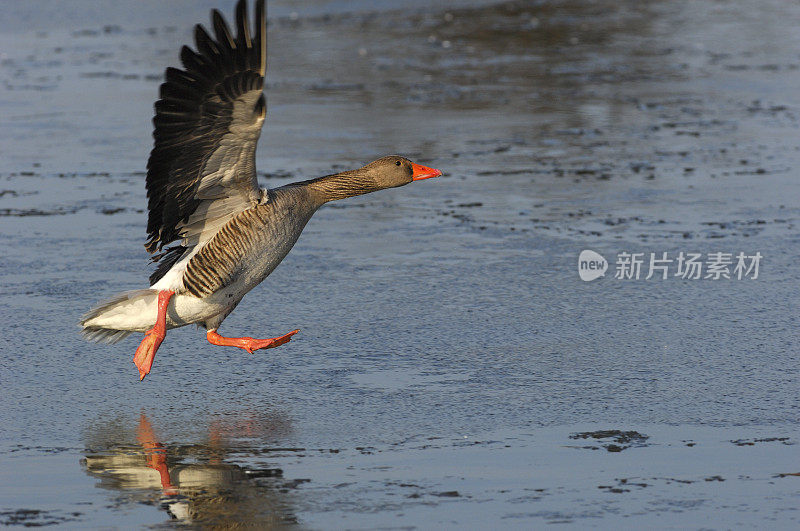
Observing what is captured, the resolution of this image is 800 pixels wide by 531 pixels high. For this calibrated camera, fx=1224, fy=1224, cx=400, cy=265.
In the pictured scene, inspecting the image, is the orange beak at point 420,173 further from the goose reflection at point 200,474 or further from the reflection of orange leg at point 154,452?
the reflection of orange leg at point 154,452

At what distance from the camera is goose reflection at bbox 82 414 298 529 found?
13.2ft

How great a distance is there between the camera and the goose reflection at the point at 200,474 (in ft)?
13.2

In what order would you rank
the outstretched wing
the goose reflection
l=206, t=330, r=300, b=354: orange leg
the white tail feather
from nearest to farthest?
the goose reflection < the outstretched wing < l=206, t=330, r=300, b=354: orange leg < the white tail feather

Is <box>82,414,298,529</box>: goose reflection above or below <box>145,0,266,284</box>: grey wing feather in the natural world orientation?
below

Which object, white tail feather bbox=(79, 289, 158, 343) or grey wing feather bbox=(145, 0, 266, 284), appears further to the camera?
white tail feather bbox=(79, 289, 158, 343)

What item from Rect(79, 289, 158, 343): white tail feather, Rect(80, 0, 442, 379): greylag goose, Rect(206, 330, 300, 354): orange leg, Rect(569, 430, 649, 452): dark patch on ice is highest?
Rect(80, 0, 442, 379): greylag goose

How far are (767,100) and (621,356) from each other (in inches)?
263

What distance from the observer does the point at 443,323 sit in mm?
6148

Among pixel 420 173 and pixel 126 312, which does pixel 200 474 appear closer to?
pixel 126 312

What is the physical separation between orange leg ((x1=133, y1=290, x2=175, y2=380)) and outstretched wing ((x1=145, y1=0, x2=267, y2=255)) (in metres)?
0.33

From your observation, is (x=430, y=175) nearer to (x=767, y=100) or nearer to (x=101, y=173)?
(x=101, y=173)

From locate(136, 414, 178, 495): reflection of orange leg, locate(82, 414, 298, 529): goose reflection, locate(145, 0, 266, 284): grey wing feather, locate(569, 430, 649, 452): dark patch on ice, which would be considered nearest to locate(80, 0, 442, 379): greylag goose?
locate(145, 0, 266, 284): grey wing feather

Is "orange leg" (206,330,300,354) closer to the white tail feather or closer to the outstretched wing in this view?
the white tail feather

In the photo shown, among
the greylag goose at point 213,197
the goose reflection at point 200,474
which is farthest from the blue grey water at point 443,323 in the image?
the greylag goose at point 213,197
